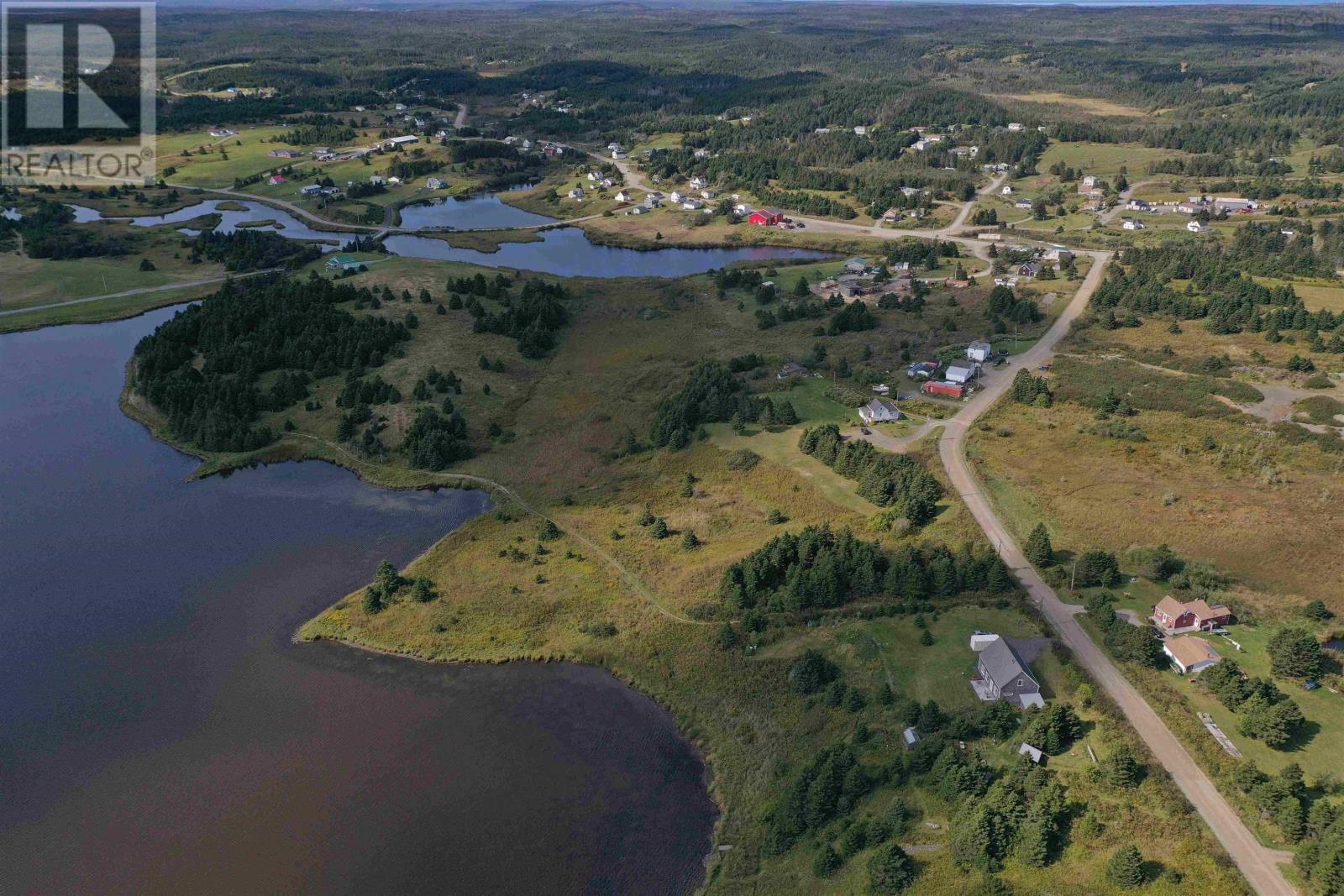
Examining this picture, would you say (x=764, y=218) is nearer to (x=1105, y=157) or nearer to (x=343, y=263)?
(x=343, y=263)

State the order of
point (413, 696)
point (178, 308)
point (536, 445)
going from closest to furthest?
point (413, 696), point (536, 445), point (178, 308)

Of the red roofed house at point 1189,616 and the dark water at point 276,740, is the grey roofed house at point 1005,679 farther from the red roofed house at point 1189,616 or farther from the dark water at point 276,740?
the dark water at point 276,740

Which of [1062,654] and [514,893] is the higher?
[1062,654]

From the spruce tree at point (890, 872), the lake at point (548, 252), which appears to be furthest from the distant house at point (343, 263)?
the spruce tree at point (890, 872)

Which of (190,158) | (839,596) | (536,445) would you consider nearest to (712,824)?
(839,596)

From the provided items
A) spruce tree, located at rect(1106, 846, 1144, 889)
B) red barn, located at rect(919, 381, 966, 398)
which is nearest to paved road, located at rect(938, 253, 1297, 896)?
red barn, located at rect(919, 381, 966, 398)

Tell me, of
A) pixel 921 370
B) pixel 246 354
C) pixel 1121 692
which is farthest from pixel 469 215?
pixel 1121 692

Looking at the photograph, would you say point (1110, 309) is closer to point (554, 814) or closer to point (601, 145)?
point (554, 814)
